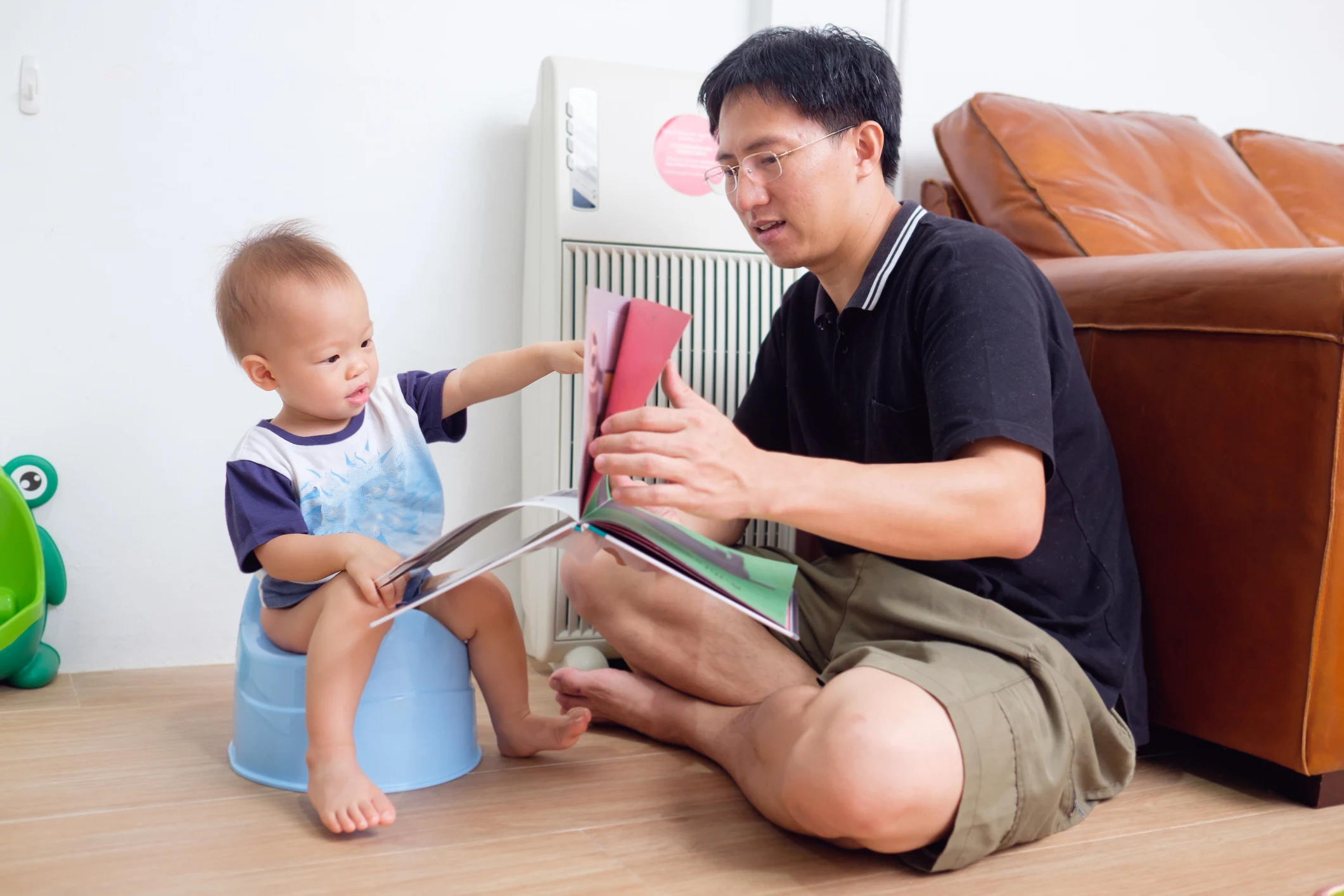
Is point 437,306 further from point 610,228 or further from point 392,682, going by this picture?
point 392,682

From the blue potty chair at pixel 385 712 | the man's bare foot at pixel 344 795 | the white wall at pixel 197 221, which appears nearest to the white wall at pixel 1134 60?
the white wall at pixel 197 221

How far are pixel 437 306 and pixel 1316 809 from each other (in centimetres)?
131

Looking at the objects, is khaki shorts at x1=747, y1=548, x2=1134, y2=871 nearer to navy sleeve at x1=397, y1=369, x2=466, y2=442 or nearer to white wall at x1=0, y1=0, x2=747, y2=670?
navy sleeve at x1=397, y1=369, x2=466, y2=442

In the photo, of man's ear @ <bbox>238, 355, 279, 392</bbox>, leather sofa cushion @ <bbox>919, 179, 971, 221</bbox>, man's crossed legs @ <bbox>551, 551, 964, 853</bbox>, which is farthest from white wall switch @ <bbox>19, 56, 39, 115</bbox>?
leather sofa cushion @ <bbox>919, 179, 971, 221</bbox>

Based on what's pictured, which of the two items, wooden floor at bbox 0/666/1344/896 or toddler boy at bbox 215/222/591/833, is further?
toddler boy at bbox 215/222/591/833

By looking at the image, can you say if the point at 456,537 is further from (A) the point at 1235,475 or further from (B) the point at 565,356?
(A) the point at 1235,475

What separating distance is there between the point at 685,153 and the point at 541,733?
856 mm

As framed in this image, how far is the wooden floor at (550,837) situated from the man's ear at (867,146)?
0.69 meters

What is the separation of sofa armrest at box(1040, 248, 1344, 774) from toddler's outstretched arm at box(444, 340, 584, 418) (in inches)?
24.4

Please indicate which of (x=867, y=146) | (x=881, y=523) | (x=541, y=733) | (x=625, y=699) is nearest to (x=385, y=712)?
(x=541, y=733)

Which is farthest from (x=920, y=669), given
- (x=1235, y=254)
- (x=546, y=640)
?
(x=546, y=640)

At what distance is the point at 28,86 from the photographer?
1404 millimetres

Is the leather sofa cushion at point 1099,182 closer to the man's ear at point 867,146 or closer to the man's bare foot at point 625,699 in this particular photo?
the man's ear at point 867,146

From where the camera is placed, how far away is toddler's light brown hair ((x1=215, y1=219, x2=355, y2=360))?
3.54 feet
